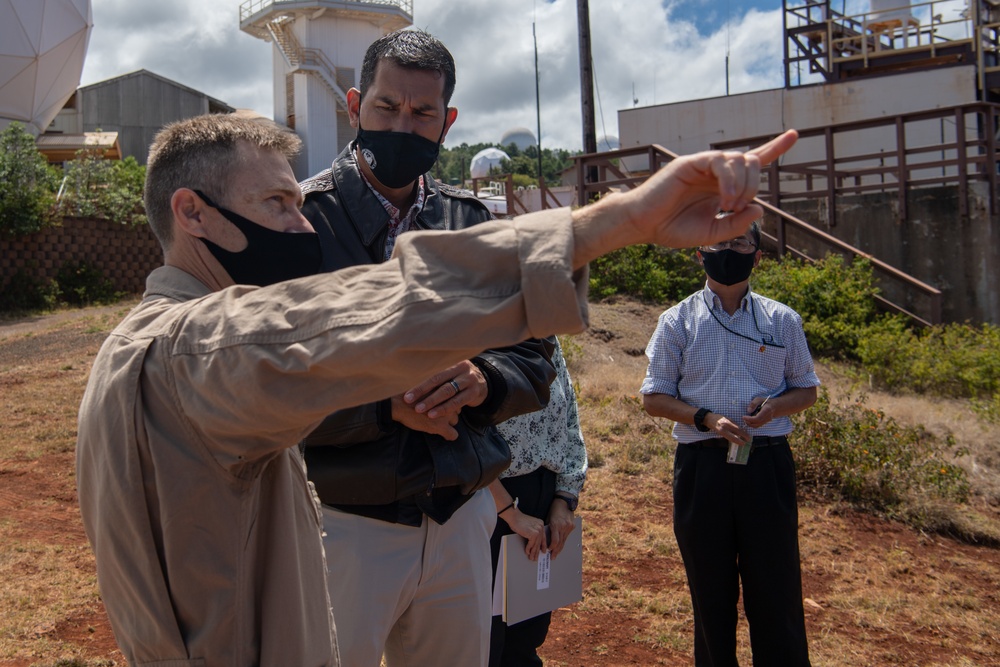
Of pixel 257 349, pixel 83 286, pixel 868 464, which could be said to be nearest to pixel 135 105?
pixel 83 286

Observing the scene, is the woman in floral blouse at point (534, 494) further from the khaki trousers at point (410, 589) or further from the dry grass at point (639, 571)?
the dry grass at point (639, 571)

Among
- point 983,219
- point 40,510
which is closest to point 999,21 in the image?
point 983,219

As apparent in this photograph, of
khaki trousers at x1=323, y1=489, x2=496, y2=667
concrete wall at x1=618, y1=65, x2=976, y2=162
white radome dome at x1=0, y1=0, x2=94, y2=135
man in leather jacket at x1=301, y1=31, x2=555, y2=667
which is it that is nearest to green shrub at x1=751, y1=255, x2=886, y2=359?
concrete wall at x1=618, y1=65, x2=976, y2=162

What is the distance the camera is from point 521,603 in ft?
10.5

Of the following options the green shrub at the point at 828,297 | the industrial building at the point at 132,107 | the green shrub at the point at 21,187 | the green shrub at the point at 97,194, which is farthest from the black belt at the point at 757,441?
the industrial building at the point at 132,107

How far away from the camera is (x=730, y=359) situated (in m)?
3.93

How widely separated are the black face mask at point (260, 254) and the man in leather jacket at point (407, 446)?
0.65 metres

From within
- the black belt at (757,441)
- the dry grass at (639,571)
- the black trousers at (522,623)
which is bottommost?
the dry grass at (639,571)

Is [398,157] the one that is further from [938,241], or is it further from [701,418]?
[938,241]

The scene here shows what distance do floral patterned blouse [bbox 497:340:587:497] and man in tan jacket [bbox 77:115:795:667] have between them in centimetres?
153

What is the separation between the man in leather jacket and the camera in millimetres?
2381

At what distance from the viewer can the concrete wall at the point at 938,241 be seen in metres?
14.3

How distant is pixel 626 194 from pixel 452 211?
1739mm

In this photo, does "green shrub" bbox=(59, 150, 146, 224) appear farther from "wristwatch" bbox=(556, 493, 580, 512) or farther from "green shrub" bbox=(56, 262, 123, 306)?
"wristwatch" bbox=(556, 493, 580, 512)
